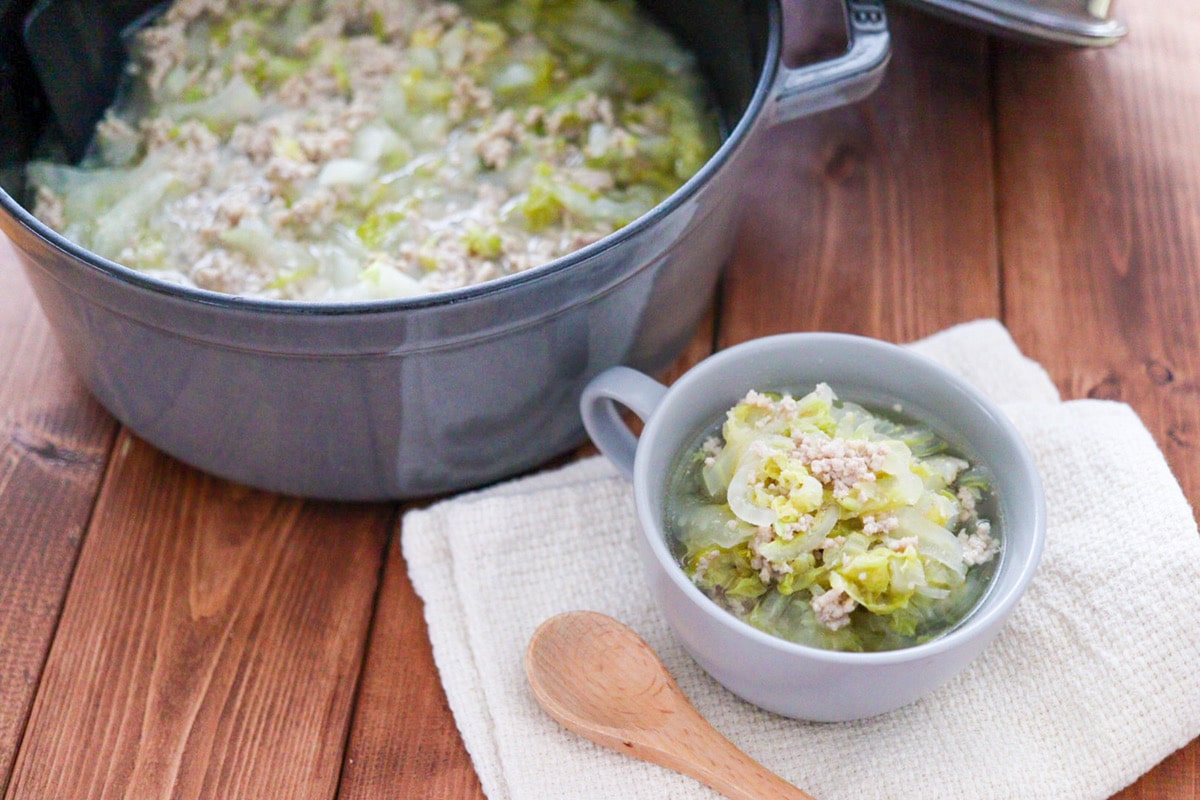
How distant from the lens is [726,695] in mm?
1076

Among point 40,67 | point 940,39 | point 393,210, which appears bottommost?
point 940,39

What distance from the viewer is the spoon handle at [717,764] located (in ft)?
3.25

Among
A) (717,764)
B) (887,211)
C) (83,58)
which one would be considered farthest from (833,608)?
(83,58)

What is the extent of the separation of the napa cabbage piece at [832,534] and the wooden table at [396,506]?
272 mm

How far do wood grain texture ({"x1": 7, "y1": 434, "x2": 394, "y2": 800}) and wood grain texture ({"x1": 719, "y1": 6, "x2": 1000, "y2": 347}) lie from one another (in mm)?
525

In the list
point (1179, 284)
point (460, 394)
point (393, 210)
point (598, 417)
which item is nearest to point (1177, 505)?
point (1179, 284)

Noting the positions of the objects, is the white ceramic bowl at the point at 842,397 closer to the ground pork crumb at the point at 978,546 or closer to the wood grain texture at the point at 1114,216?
the ground pork crumb at the point at 978,546

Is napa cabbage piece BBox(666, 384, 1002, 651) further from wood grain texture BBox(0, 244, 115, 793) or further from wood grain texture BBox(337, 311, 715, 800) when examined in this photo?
wood grain texture BBox(0, 244, 115, 793)

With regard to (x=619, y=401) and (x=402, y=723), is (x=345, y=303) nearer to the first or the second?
(x=619, y=401)

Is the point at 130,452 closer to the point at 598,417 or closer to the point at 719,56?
the point at 598,417

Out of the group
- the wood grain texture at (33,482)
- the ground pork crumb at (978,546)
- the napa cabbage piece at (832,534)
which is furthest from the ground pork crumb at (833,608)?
the wood grain texture at (33,482)

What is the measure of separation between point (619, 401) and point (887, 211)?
1.89ft

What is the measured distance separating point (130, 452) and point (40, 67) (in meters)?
0.44

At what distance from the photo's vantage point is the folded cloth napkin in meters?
1.02
